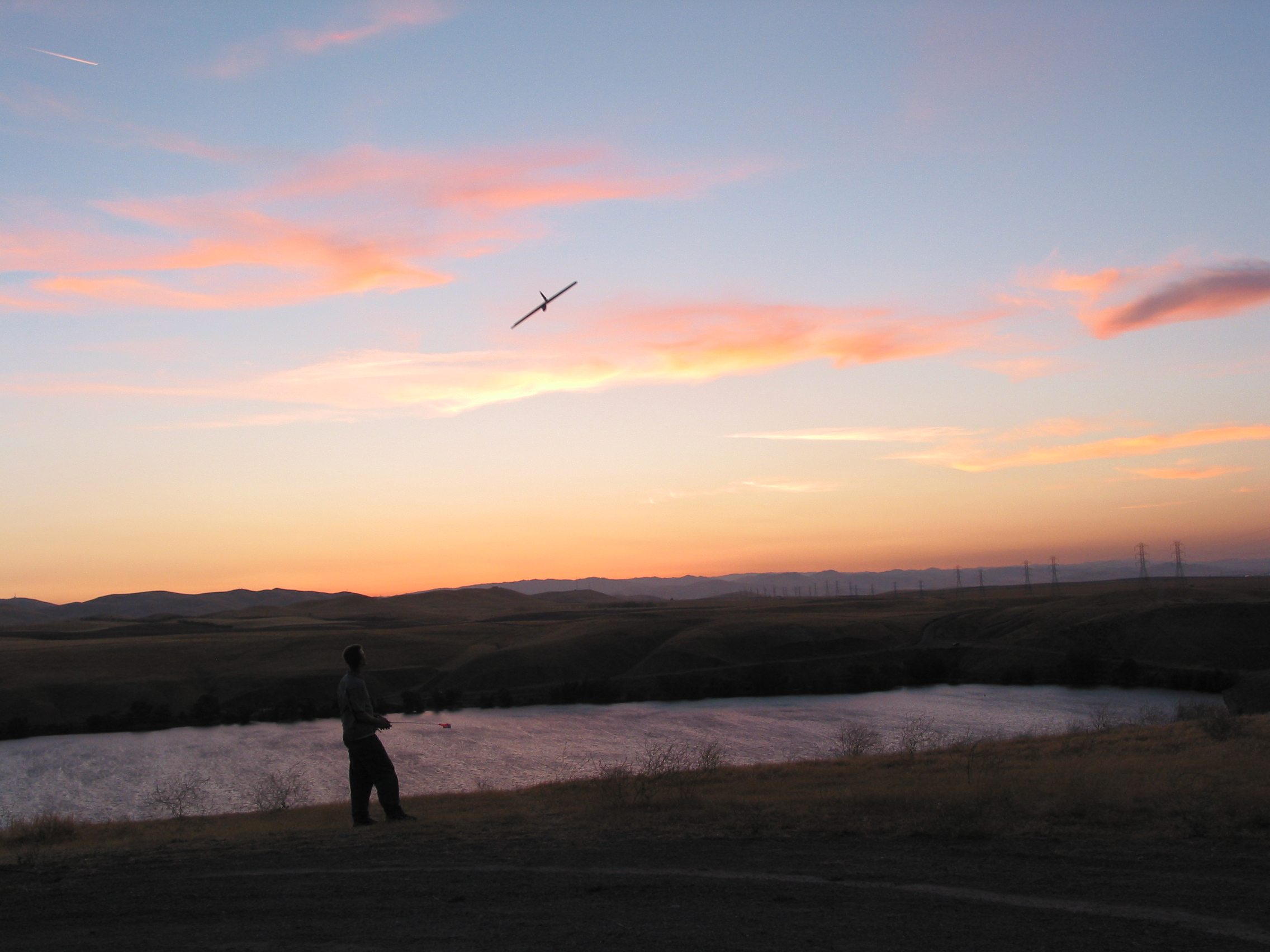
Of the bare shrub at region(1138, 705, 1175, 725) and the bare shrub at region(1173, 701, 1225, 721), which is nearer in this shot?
the bare shrub at region(1173, 701, 1225, 721)

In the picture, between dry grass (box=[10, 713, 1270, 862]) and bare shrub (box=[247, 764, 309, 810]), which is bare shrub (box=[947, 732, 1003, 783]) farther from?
bare shrub (box=[247, 764, 309, 810])

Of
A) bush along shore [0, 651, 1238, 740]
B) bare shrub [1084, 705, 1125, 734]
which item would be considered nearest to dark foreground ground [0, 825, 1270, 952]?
bare shrub [1084, 705, 1125, 734]

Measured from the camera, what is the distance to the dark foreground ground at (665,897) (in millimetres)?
6484

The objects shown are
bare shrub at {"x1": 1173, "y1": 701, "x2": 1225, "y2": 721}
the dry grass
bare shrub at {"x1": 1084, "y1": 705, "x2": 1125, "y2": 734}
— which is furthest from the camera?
bare shrub at {"x1": 1084, "y1": 705, "x2": 1125, "y2": 734}

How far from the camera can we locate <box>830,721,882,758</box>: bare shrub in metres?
33.6

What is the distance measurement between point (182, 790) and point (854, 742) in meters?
25.9

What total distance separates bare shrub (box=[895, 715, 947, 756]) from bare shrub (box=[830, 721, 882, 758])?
1.17 meters

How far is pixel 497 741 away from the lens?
182ft

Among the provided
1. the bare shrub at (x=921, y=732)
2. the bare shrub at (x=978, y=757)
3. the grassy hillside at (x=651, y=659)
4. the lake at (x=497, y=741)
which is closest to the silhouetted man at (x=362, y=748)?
the bare shrub at (x=978, y=757)

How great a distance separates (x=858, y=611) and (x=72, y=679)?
91.2m

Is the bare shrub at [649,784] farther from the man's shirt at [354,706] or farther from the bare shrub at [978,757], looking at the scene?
the bare shrub at [978,757]

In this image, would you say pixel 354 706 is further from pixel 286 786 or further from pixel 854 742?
pixel 286 786

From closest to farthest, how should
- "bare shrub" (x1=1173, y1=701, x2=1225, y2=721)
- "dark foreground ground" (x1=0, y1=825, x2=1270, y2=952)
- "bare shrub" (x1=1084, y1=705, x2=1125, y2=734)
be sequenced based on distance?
"dark foreground ground" (x1=0, y1=825, x2=1270, y2=952)
"bare shrub" (x1=1173, y1=701, x2=1225, y2=721)
"bare shrub" (x1=1084, y1=705, x2=1125, y2=734)

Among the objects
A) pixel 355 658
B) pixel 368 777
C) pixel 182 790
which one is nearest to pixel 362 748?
pixel 368 777
